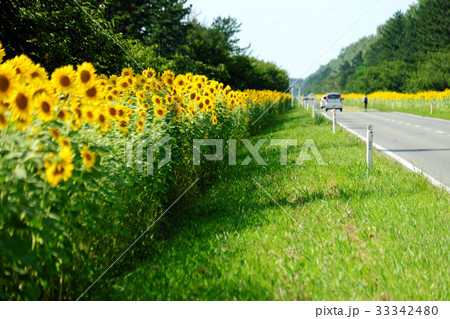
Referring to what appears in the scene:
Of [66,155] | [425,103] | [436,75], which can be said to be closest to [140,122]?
[66,155]

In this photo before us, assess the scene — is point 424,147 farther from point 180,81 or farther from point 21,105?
point 21,105

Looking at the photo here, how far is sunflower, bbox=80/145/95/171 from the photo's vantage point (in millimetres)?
3245

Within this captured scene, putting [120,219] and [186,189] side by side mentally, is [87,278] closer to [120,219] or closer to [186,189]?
[120,219]

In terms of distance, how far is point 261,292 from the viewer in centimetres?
380

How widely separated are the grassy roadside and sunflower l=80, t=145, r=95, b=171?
1.21 m

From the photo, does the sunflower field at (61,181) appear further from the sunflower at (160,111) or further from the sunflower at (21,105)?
the sunflower at (160,111)

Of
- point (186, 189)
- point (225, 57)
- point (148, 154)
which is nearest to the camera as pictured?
point (148, 154)

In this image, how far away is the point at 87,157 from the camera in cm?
326

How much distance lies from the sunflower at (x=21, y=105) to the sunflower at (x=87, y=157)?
1.50 ft

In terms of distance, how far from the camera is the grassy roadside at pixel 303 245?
3867 mm

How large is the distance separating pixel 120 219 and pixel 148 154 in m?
1.00

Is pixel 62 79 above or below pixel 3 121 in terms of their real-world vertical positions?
above

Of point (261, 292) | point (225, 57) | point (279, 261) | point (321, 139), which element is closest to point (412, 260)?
point (279, 261)

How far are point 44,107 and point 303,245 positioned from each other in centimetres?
297
